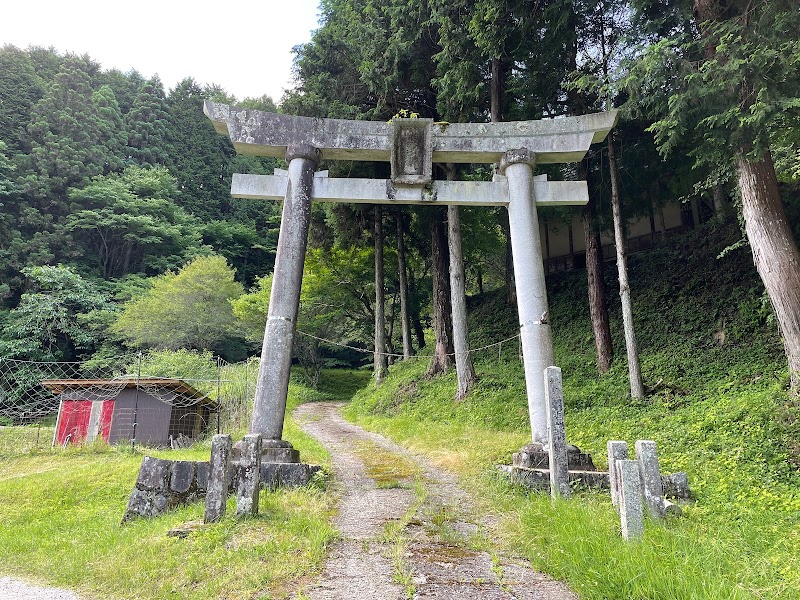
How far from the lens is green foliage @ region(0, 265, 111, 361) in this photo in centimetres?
2216

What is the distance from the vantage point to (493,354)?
15.1 m

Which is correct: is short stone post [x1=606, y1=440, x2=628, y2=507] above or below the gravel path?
above

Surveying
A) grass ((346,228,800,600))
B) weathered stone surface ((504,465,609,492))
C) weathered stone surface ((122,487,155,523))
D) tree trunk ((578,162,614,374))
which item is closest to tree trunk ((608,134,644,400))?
grass ((346,228,800,600))

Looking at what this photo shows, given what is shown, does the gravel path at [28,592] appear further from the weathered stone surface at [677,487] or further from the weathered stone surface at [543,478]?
the weathered stone surface at [677,487]

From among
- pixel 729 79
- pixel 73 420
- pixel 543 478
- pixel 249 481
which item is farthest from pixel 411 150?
pixel 73 420

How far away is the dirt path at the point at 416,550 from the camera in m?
3.09

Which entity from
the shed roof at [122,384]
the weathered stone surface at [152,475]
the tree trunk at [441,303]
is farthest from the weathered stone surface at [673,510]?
the shed roof at [122,384]

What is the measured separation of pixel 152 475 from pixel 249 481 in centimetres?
154

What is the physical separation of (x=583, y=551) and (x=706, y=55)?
24.3 feet

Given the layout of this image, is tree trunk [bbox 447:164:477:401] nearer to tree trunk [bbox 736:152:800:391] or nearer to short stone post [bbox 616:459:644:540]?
tree trunk [bbox 736:152:800:391]

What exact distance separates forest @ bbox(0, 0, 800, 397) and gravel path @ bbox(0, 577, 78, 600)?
23.5ft

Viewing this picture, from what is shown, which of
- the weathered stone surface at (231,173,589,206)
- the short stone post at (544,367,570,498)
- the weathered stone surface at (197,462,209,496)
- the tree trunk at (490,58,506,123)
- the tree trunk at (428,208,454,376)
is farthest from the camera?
the tree trunk at (428,208,454,376)

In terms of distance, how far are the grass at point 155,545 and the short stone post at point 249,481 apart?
0.11m

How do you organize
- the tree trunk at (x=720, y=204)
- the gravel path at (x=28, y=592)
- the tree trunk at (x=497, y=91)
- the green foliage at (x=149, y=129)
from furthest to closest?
the green foliage at (x=149, y=129), the tree trunk at (x=720, y=204), the tree trunk at (x=497, y=91), the gravel path at (x=28, y=592)
